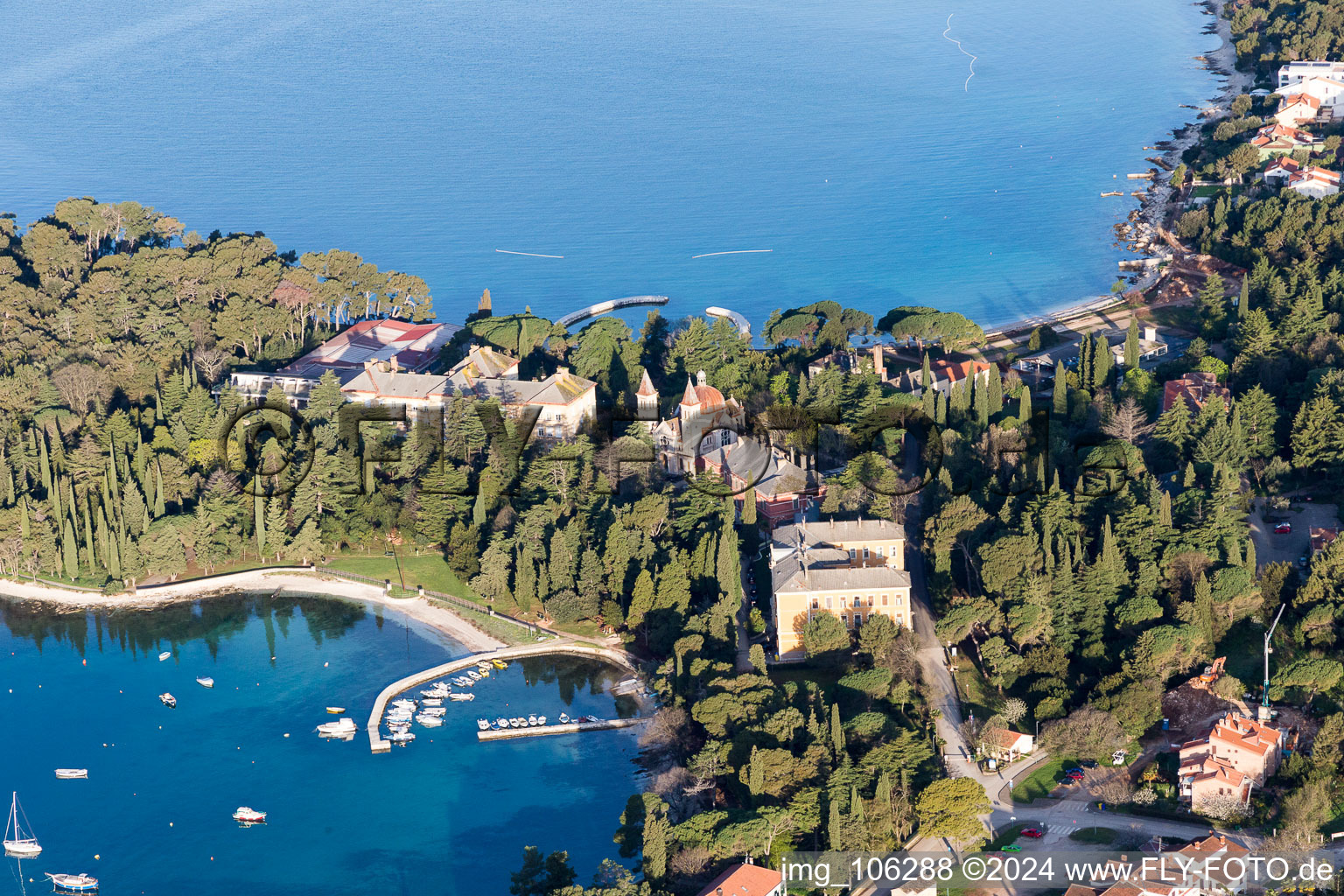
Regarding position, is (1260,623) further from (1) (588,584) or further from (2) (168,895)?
(2) (168,895)

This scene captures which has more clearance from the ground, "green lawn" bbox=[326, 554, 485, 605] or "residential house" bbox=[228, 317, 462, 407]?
"residential house" bbox=[228, 317, 462, 407]

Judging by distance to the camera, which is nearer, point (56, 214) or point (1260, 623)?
point (1260, 623)

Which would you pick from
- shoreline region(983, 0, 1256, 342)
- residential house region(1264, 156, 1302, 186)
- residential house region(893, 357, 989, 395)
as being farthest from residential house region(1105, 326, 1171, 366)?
residential house region(1264, 156, 1302, 186)

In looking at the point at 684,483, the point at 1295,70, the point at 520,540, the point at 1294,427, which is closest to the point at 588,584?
the point at 520,540

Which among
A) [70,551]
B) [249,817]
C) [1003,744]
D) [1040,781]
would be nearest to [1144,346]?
[1003,744]

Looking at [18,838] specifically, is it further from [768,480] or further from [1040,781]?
[1040,781]

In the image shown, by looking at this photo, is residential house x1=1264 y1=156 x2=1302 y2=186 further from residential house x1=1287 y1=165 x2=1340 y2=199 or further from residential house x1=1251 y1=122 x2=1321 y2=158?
residential house x1=1251 y1=122 x2=1321 y2=158
